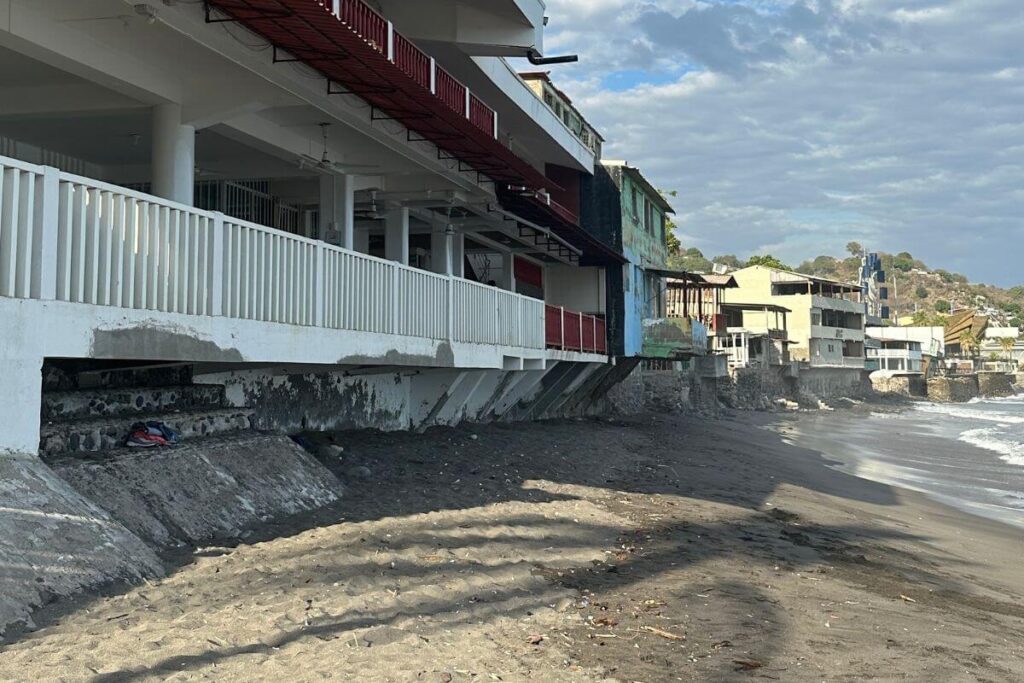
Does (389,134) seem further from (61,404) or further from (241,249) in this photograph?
(61,404)

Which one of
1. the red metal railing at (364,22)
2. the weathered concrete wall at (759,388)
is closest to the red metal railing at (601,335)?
the red metal railing at (364,22)

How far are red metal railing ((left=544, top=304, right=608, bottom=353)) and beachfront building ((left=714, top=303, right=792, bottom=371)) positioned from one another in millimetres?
36655

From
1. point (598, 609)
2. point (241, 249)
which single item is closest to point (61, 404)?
point (241, 249)

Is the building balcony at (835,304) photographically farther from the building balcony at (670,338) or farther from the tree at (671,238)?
the building balcony at (670,338)

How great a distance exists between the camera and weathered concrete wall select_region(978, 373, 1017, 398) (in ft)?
359

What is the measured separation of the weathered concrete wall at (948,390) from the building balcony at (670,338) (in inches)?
2827

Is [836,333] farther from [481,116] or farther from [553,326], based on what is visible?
[481,116]

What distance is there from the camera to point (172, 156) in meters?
9.88

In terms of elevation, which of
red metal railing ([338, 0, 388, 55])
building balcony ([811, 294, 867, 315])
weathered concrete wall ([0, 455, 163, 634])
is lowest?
weathered concrete wall ([0, 455, 163, 634])

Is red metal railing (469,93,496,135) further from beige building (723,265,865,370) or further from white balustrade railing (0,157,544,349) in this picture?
beige building (723,265,865,370)

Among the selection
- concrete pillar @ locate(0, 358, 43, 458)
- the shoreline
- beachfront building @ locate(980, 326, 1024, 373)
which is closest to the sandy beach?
concrete pillar @ locate(0, 358, 43, 458)

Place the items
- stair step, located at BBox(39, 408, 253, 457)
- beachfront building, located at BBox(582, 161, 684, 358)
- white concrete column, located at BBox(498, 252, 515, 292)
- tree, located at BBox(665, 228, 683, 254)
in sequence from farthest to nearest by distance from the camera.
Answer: tree, located at BBox(665, 228, 683, 254)
beachfront building, located at BBox(582, 161, 684, 358)
white concrete column, located at BBox(498, 252, 515, 292)
stair step, located at BBox(39, 408, 253, 457)

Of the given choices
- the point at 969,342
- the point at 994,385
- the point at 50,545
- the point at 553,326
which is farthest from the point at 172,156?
the point at 969,342

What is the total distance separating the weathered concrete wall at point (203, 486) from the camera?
6.79m
